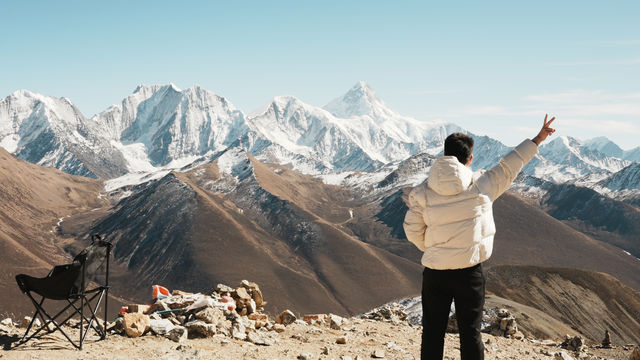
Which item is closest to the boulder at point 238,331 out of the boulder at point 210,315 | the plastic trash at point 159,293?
the boulder at point 210,315

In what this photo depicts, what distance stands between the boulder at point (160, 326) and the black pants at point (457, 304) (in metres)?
7.64

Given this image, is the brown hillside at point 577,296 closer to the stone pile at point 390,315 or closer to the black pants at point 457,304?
the stone pile at point 390,315

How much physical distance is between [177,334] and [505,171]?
8934mm

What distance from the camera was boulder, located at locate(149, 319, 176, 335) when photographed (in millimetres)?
13156

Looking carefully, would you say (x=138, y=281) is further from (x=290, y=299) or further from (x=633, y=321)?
(x=633, y=321)

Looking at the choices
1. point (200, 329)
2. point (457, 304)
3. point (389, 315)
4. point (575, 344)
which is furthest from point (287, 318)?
point (457, 304)

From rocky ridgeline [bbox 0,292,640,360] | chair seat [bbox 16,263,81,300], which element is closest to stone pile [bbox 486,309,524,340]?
rocky ridgeline [bbox 0,292,640,360]

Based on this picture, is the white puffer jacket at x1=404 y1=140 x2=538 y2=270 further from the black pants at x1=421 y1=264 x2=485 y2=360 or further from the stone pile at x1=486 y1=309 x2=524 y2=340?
the stone pile at x1=486 y1=309 x2=524 y2=340

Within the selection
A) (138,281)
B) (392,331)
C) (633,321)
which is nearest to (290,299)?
(138,281)

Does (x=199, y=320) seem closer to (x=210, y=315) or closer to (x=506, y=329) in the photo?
(x=210, y=315)

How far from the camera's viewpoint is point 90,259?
39.7 feet

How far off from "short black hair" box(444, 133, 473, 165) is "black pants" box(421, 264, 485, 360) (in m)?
1.65

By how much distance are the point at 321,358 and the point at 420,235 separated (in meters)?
5.87

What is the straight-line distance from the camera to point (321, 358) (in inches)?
490
